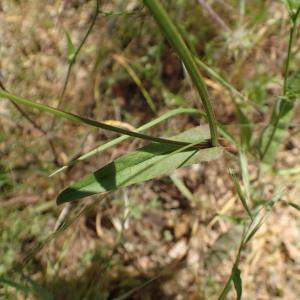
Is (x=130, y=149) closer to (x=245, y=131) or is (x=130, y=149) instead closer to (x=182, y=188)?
(x=182, y=188)

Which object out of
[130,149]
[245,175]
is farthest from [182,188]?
[245,175]

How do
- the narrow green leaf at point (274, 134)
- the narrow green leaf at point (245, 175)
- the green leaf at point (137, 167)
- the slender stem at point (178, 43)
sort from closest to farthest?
the slender stem at point (178, 43) → the green leaf at point (137, 167) → the narrow green leaf at point (245, 175) → the narrow green leaf at point (274, 134)

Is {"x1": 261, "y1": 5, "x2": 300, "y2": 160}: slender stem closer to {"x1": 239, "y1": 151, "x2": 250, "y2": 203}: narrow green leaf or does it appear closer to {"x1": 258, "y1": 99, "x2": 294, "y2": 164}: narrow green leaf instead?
{"x1": 258, "y1": 99, "x2": 294, "y2": 164}: narrow green leaf

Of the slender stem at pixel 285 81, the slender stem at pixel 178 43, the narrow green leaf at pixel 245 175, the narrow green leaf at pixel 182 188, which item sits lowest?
the narrow green leaf at pixel 182 188

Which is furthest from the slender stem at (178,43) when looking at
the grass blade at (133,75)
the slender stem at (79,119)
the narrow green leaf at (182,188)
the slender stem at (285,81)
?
the grass blade at (133,75)

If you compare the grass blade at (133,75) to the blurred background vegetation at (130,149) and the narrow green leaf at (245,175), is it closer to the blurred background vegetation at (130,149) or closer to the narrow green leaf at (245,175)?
the blurred background vegetation at (130,149)

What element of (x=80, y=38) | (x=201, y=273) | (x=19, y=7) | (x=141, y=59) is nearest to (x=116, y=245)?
(x=201, y=273)

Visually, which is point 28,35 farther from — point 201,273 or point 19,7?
point 201,273
